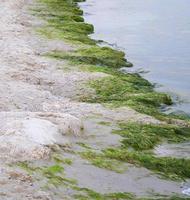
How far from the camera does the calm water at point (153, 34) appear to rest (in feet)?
79.8

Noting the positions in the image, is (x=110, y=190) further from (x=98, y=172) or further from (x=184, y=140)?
(x=184, y=140)

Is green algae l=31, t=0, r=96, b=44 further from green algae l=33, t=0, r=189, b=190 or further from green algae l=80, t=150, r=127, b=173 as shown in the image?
green algae l=80, t=150, r=127, b=173

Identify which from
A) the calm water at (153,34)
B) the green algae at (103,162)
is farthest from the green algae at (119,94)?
the calm water at (153,34)

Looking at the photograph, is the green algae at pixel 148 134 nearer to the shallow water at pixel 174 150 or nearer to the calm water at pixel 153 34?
the shallow water at pixel 174 150

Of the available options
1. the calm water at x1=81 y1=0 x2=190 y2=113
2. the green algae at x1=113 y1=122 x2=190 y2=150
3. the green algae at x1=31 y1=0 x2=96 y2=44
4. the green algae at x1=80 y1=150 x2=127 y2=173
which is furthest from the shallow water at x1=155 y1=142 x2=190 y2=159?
the green algae at x1=31 y1=0 x2=96 y2=44

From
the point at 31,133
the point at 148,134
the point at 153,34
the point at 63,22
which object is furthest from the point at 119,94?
the point at 63,22

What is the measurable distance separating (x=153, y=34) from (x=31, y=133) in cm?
2338

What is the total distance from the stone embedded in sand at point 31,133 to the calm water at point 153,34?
6.85 metres

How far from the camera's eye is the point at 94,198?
10078 millimetres

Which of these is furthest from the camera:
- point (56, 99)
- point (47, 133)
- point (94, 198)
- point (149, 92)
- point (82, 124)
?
point (149, 92)

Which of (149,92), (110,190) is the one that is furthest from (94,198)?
(149,92)

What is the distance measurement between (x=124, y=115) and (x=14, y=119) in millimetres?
4361

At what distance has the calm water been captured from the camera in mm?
24317

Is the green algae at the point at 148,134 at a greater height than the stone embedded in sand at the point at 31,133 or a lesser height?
lesser
